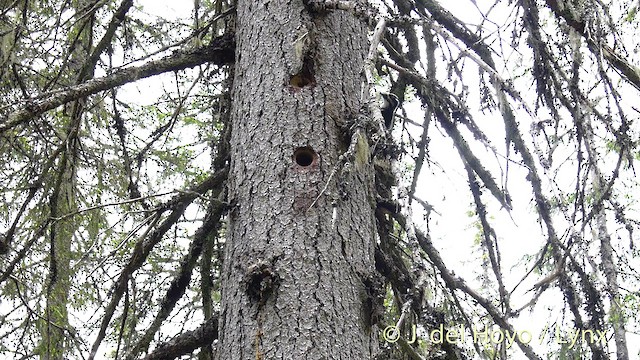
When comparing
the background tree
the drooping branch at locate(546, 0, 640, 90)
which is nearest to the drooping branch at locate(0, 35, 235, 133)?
the background tree

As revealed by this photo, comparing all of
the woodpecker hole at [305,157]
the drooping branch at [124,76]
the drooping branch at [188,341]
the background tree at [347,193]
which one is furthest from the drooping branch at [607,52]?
the drooping branch at [188,341]

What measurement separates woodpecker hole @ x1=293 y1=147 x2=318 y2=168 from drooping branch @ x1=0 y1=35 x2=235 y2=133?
848 millimetres

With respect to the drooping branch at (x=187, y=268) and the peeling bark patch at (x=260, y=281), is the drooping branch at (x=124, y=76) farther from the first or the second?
the peeling bark patch at (x=260, y=281)

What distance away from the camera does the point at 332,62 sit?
279 centimetres

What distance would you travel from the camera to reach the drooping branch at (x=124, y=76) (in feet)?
8.80

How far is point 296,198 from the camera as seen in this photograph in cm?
240

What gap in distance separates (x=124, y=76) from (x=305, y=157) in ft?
2.97

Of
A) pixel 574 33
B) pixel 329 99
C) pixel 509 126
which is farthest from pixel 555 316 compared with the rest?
pixel 329 99

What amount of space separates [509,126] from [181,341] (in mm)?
1745

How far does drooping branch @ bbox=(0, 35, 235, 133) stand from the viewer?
8.80 feet

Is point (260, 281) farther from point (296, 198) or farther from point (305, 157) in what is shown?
point (305, 157)

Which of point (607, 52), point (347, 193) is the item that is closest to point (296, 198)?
point (347, 193)

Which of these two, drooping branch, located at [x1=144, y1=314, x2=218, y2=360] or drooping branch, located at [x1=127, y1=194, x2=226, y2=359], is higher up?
drooping branch, located at [x1=127, y1=194, x2=226, y2=359]

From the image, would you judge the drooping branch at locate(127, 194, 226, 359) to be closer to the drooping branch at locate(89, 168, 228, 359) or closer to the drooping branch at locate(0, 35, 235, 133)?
the drooping branch at locate(89, 168, 228, 359)
